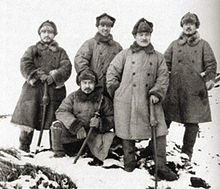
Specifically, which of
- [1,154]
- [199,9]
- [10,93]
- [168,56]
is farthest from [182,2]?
[1,154]

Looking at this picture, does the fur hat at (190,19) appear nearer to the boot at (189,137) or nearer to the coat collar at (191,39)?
the coat collar at (191,39)

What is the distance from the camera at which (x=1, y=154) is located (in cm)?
342

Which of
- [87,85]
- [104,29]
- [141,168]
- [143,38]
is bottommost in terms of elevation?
[141,168]

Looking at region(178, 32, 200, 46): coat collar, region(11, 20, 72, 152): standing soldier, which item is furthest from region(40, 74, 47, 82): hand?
region(178, 32, 200, 46): coat collar

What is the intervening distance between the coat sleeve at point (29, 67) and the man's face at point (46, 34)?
0.56 ft

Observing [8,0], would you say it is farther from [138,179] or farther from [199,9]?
A: [138,179]

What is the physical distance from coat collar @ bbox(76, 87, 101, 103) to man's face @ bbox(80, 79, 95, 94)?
34mm

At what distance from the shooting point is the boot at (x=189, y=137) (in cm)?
371

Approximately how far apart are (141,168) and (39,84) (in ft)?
4.31

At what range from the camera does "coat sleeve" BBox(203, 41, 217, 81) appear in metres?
3.63

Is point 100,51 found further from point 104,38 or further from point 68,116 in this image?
point 68,116

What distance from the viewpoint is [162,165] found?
328 centimetres

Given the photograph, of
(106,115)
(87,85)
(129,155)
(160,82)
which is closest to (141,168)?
(129,155)

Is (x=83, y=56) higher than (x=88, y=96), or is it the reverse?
(x=83, y=56)
